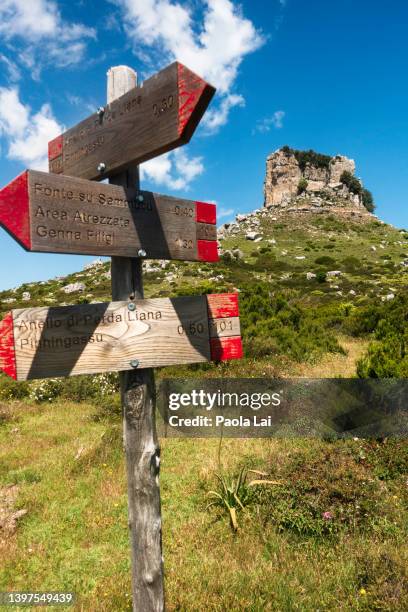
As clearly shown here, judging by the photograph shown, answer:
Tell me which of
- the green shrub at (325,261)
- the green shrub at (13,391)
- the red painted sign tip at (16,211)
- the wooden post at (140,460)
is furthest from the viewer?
the green shrub at (325,261)

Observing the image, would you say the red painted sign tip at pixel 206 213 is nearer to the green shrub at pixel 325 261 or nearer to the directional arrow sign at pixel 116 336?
the directional arrow sign at pixel 116 336

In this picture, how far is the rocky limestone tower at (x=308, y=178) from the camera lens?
7944cm

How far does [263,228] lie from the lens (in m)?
59.8

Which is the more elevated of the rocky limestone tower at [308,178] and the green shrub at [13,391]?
the rocky limestone tower at [308,178]

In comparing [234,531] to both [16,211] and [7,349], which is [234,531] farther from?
[16,211]

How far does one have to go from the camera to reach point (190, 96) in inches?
73.4

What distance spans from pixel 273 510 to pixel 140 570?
247cm

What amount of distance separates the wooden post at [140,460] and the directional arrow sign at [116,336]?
0.17 meters

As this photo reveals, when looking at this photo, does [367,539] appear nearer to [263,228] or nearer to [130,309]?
[130,309]

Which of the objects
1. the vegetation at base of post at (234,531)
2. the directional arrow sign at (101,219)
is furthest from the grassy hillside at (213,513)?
the directional arrow sign at (101,219)

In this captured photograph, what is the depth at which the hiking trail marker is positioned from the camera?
1917mm

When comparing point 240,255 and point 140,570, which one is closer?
point 140,570

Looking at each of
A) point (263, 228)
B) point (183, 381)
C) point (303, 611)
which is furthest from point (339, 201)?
point (303, 611)

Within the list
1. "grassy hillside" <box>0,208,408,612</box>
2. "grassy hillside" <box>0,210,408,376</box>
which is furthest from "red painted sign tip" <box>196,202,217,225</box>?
"grassy hillside" <box>0,210,408,376</box>
